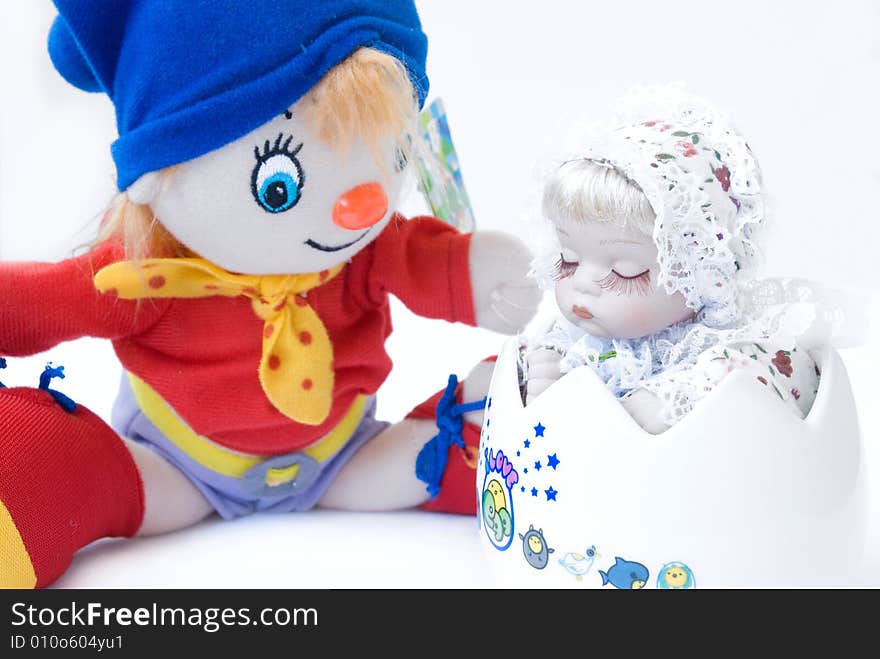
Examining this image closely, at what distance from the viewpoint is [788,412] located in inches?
37.9

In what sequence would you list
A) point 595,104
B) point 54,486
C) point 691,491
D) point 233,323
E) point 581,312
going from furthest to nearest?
point 595,104
point 233,323
point 54,486
point 581,312
point 691,491

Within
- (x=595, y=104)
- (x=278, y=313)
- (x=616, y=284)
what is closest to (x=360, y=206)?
(x=278, y=313)

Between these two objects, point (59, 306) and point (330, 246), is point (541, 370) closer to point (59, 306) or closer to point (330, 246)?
point (330, 246)

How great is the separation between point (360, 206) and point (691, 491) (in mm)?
436

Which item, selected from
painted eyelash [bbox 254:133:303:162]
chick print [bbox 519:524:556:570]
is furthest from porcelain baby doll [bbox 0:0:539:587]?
chick print [bbox 519:524:556:570]

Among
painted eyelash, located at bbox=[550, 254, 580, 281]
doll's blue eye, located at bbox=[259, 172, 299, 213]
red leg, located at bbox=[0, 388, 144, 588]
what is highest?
doll's blue eye, located at bbox=[259, 172, 299, 213]

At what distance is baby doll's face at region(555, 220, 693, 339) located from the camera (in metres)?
1.02

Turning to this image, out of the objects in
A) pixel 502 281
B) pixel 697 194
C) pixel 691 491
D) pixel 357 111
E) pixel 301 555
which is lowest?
pixel 301 555

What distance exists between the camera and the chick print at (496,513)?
105 cm

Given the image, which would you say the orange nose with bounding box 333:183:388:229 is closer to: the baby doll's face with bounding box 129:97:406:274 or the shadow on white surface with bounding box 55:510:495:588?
the baby doll's face with bounding box 129:97:406:274

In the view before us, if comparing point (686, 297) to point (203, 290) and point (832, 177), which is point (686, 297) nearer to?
point (203, 290)

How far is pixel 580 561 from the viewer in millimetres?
986
